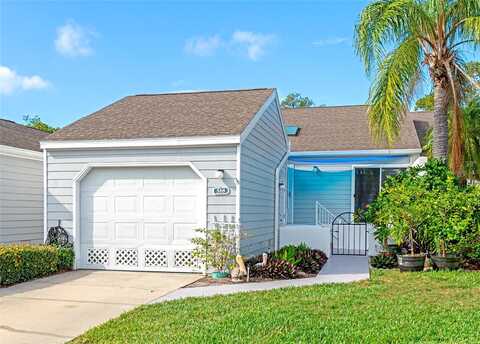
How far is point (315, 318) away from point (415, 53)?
750cm

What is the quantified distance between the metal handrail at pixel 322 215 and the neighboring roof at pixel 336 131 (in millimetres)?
2039

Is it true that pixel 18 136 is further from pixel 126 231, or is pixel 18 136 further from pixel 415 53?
pixel 415 53

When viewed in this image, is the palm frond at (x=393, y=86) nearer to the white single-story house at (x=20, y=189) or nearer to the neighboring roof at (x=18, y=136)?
the white single-story house at (x=20, y=189)

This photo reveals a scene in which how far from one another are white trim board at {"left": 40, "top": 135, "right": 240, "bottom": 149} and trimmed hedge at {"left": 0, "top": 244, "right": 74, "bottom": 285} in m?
2.33

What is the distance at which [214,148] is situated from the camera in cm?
962

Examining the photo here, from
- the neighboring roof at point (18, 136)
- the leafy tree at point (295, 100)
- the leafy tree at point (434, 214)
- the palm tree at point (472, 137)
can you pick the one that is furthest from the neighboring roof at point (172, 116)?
the leafy tree at point (295, 100)

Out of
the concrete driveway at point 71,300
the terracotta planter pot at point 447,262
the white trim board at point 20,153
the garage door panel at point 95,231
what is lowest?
the concrete driveway at point 71,300

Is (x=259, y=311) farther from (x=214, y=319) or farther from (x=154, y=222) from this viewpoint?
(x=154, y=222)

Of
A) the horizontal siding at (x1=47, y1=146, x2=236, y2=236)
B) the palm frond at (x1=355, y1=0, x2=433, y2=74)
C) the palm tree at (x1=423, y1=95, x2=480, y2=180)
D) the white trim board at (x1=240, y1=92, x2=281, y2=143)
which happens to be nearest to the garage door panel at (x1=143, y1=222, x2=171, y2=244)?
the horizontal siding at (x1=47, y1=146, x2=236, y2=236)

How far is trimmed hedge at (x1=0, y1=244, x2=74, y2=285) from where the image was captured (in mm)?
8438

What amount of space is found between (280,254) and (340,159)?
6297 mm

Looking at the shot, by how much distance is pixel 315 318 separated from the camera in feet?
19.0

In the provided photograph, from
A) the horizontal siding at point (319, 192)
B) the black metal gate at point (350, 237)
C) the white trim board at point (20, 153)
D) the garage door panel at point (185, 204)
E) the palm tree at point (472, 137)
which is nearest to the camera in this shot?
the garage door panel at point (185, 204)

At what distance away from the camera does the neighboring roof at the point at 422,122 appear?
58.2ft
